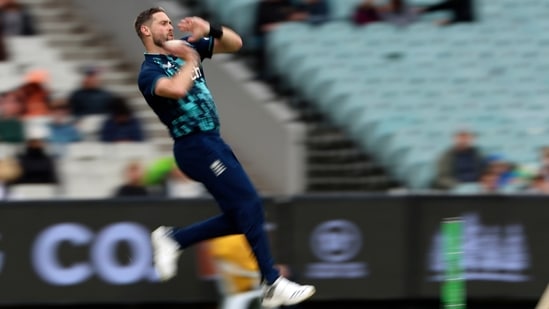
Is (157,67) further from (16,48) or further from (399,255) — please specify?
(16,48)

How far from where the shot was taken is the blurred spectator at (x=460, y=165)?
1380cm

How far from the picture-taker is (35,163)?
42.4 feet

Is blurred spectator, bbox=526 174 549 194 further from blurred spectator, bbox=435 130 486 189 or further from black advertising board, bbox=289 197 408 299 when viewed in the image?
black advertising board, bbox=289 197 408 299

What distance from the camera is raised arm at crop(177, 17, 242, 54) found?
798cm

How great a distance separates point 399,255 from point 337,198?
2.57 ft

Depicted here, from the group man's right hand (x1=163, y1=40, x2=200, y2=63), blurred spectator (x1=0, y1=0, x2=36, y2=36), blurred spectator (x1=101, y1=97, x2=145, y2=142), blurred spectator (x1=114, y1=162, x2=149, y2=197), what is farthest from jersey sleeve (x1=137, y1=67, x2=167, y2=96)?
blurred spectator (x1=0, y1=0, x2=36, y2=36)

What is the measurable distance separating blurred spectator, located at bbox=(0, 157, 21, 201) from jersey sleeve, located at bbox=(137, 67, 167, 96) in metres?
4.93

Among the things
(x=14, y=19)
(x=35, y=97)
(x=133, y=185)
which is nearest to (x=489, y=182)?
(x=133, y=185)

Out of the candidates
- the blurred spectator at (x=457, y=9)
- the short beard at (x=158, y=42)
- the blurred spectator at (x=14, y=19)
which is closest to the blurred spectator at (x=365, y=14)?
the blurred spectator at (x=457, y=9)

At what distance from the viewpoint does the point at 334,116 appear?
15383 mm

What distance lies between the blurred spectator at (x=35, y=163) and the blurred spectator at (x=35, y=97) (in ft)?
2.19

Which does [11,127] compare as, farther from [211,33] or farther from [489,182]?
[211,33]

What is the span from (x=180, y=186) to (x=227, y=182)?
490 centimetres

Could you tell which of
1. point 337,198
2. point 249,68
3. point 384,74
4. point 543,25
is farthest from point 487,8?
point 337,198
